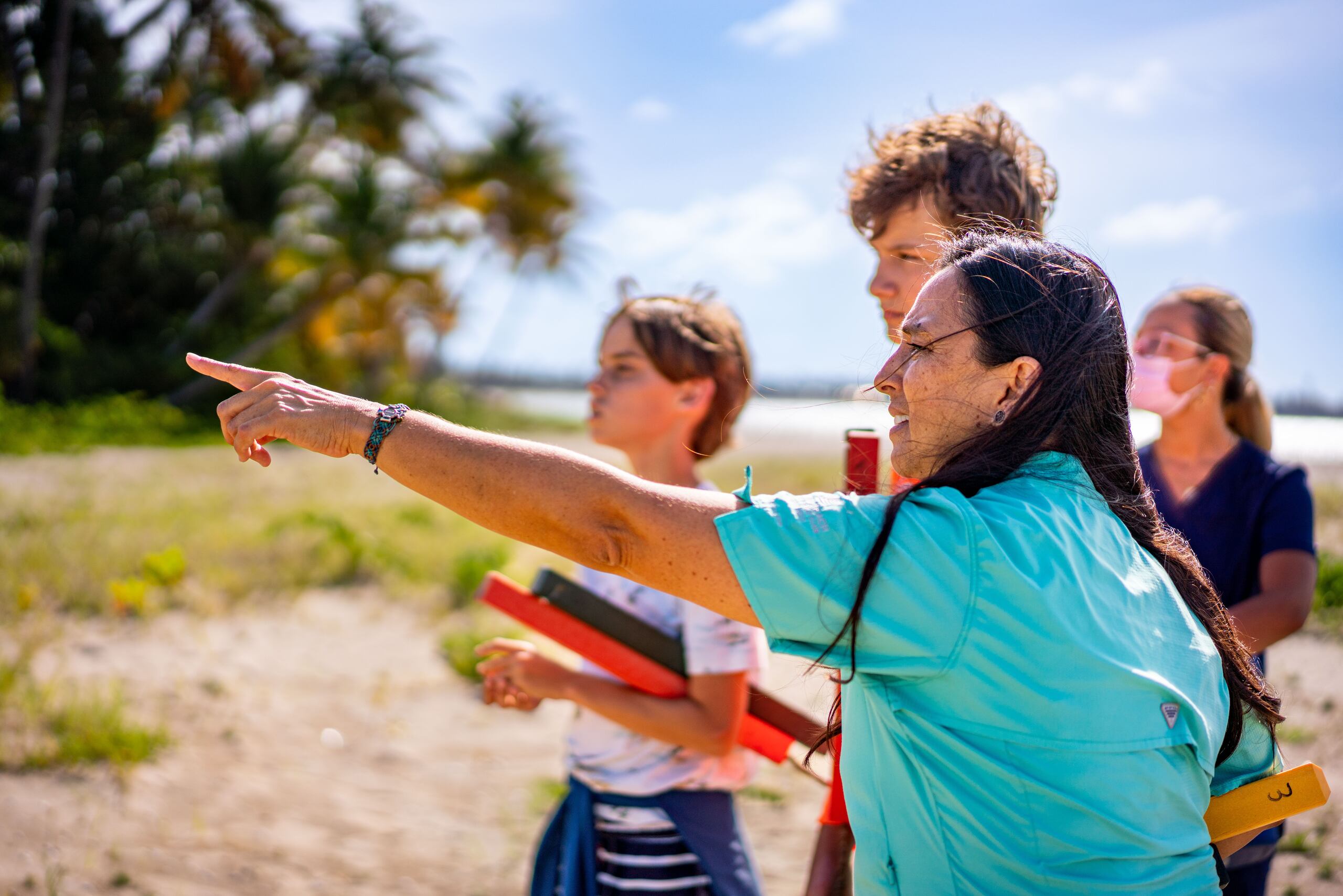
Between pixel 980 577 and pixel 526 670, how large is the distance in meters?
1.43

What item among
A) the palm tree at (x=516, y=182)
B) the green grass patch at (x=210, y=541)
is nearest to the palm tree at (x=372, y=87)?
the palm tree at (x=516, y=182)

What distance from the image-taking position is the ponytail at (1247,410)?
2.78m

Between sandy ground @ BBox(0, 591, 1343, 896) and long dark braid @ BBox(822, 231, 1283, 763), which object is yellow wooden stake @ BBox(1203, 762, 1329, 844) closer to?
long dark braid @ BBox(822, 231, 1283, 763)

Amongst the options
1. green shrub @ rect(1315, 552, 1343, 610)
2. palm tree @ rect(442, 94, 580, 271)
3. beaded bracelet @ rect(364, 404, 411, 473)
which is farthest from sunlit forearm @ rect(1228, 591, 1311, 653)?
palm tree @ rect(442, 94, 580, 271)

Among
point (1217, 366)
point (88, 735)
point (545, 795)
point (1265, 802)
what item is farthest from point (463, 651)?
point (1265, 802)

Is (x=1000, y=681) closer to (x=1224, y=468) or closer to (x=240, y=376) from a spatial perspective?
(x=240, y=376)

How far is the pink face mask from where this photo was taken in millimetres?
2686

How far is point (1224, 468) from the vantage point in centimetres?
262

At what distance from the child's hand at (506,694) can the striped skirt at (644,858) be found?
1.01 feet

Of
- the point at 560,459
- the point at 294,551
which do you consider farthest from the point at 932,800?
the point at 294,551

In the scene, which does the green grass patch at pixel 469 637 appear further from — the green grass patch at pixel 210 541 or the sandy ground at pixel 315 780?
the green grass patch at pixel 210 541

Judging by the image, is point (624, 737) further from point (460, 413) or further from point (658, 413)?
point (460, 413)

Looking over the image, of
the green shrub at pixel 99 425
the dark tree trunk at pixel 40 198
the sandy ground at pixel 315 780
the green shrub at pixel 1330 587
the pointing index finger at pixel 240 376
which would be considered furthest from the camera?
the dark tree trunk at pixel 40 198

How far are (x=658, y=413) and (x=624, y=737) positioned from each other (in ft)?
2.57
